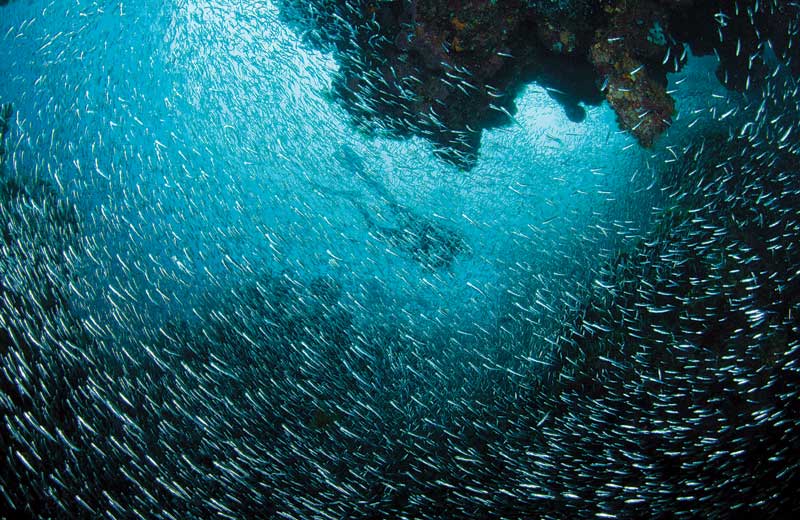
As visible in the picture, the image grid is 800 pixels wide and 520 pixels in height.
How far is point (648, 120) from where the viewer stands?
7.21 metres

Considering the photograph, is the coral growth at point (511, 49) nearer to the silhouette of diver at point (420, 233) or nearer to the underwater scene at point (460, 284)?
the underwater scene at point (460, 284)

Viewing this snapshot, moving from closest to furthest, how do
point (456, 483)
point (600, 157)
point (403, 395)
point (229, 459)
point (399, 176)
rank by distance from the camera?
point (456, 483)
point (229, 459)
point (403, 395)
point (600, 157)
point (399, 176)

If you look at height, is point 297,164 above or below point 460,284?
above

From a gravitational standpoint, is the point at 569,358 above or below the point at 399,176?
below

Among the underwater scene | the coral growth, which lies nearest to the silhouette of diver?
the underwater scene

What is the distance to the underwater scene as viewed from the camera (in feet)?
20.1

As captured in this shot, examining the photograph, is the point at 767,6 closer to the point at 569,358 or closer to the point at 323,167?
the point at 569,358

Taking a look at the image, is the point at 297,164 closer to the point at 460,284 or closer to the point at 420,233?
the point at 420,233

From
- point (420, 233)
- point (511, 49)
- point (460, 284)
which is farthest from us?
point (460, 284)

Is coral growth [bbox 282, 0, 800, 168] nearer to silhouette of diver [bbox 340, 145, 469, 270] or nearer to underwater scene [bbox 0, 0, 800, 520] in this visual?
underwater scene [bbox 0, 0, 800, 520]

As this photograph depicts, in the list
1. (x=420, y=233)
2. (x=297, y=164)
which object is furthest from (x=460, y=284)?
(x=297, y=164)

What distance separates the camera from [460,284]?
17.5 meters

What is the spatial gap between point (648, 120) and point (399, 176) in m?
9.90

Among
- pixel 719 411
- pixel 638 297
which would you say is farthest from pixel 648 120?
pixel 719 411
